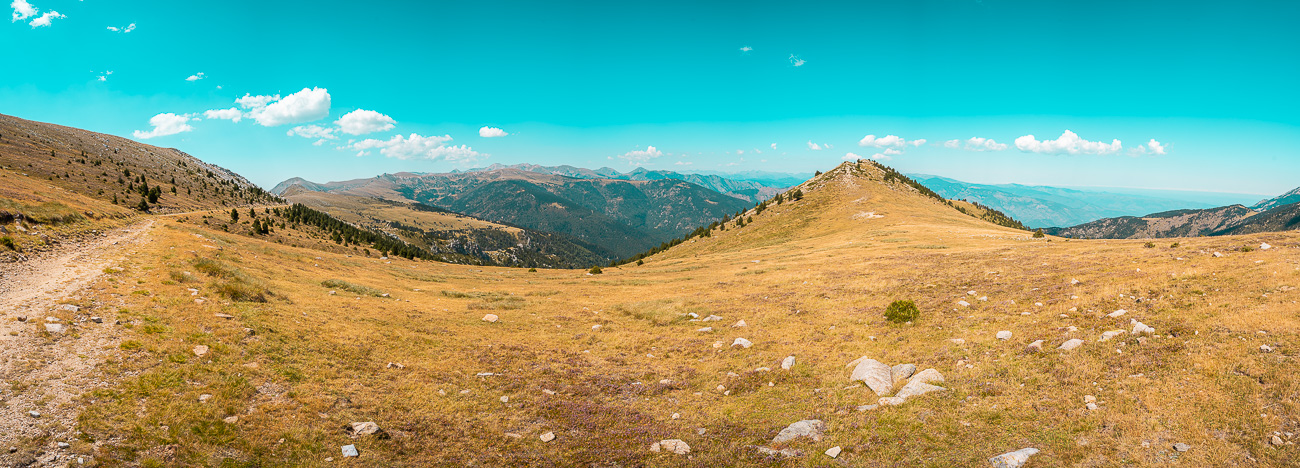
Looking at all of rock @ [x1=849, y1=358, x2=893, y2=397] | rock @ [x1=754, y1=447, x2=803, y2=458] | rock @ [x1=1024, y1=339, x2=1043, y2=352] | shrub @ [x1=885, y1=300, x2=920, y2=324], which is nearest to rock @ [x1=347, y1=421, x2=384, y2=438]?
rock @ [x1=754, y1=447, x2=803, y2=458]

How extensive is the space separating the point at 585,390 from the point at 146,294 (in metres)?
21.0

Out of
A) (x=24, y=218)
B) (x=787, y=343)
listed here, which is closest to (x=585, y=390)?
(x=787, y=343)

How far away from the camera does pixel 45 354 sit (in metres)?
12.9

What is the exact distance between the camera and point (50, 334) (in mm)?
14117

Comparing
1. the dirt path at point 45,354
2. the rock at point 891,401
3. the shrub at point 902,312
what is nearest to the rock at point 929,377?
the rock at point 891,401

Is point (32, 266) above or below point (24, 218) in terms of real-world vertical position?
below

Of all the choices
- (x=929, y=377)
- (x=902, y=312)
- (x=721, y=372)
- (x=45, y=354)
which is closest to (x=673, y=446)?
(x=721, y=372)

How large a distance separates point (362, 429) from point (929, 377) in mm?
18880

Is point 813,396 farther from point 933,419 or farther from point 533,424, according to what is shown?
point 533,424

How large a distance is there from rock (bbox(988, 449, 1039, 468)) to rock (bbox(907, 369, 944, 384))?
14.8 feet

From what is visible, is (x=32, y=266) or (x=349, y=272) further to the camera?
(x=349, y=272)

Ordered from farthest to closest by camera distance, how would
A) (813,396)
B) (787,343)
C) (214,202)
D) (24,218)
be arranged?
(214,202) < (24,218) < (787,343) < (813,396)

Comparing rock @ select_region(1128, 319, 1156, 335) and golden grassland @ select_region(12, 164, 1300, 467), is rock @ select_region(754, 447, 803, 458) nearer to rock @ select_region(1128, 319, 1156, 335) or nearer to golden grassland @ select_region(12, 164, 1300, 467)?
golden grassland @ select_region(12, 164, 1300, 467)

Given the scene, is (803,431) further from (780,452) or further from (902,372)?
(902,372)
